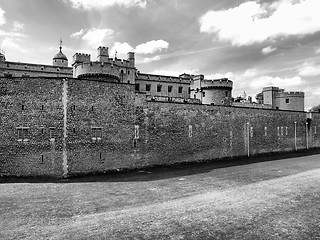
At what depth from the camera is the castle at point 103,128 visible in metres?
17.6

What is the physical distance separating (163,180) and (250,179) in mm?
5918

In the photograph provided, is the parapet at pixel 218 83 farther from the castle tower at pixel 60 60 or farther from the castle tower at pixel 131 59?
the castle tower at pixel 60 60

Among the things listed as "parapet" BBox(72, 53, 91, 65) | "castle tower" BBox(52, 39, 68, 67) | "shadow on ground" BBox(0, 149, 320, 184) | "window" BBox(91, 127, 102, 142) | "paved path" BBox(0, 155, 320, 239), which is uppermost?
"castle tower" BBox(52, 39, 68, 67)

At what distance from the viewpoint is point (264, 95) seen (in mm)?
54469

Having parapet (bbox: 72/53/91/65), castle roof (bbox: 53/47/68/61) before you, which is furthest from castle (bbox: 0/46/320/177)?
castle roof (bbox: 53/47/68/61)

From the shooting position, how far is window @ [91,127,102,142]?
19.1m

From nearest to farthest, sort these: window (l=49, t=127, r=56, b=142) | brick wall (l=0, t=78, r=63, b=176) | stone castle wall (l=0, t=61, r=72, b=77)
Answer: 1. brick wall (l=0, t=78, r=63, b=176)
2. window (l=49, t=127, r=56, b=142)
3. stone castle wall (l=0, t=61, r=72, b=77)

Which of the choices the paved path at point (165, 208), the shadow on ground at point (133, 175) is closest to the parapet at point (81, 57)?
the shadow on ground at point (133, 175)

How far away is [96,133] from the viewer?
63.0 ft

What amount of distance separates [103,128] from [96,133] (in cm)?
68

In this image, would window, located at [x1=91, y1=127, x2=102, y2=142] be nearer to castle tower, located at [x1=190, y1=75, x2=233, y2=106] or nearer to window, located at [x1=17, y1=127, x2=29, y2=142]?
window, located at [x1=17, y1=127, x2=29, y2=142]

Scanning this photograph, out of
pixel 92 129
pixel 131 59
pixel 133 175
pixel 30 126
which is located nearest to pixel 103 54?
pixel 131 59

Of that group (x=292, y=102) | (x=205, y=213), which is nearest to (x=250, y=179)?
(x=205, y=213)

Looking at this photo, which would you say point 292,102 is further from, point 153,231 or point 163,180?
point 153,231
